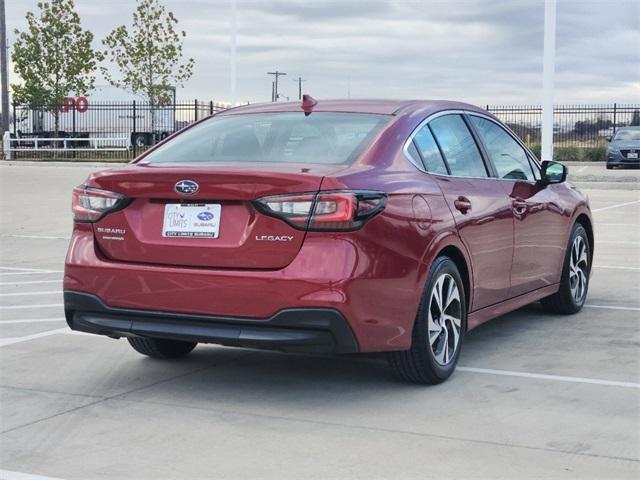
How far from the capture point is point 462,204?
19.9ft

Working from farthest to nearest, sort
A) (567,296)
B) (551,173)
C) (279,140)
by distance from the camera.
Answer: (567,296) < (551,173) < (279,140)

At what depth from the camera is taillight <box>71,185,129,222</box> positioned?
5.46 meters

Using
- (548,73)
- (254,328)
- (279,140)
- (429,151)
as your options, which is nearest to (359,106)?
(429,151)

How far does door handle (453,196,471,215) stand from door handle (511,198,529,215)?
81 cm

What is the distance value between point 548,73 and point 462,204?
1707 centimetres

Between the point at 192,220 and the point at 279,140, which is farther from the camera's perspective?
the point at 279,140

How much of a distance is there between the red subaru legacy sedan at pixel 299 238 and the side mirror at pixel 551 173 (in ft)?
3.72

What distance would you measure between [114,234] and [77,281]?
0.34 metres

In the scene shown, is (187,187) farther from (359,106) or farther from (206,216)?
(359,106)

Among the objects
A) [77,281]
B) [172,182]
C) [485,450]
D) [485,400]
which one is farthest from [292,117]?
[485,450]

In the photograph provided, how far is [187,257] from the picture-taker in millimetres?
5230

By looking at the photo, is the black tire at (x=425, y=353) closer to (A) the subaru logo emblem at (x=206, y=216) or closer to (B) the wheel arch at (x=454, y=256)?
(B) the wheel arch at (x=454, y=256)

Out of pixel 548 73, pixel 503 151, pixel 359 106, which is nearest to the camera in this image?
pixel 359 106

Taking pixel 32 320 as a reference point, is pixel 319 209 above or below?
above
